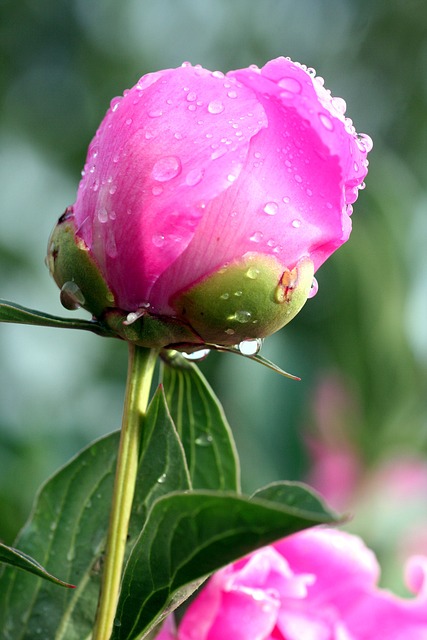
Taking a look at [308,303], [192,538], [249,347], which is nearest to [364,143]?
[249,347]

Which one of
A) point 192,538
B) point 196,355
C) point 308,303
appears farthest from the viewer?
point 308,303

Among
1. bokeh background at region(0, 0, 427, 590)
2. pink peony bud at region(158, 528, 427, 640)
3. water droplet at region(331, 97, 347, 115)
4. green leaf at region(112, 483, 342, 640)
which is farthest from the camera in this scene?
bokeh background at region(0, 0, 427, 590)

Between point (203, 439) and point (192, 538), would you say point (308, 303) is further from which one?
point (192, 538)

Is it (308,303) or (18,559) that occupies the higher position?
(308,303)

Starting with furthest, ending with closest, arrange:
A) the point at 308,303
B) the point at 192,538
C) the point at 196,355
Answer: the point at 308,303, the point at 196,355, the point at 192,538

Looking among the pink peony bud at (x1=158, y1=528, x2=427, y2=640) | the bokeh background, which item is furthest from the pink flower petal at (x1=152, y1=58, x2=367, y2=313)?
the bokeh background

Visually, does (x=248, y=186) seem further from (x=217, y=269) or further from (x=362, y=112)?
(x=362, y=112)

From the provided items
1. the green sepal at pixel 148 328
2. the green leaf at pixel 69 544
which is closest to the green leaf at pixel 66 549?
the green leaf at pixel 69 544

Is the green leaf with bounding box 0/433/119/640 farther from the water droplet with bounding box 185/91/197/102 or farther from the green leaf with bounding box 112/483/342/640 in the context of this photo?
the water droplet with bounding box 185/91/197/102
